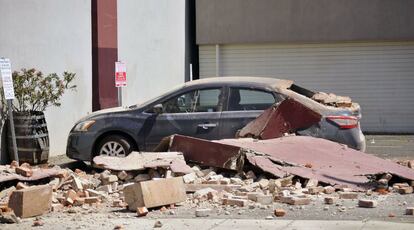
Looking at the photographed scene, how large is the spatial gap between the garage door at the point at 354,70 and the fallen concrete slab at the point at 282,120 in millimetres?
10529

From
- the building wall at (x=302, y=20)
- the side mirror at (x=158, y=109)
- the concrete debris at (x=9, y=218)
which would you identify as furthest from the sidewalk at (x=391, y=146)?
the concrete debris at (x=9, y=218)

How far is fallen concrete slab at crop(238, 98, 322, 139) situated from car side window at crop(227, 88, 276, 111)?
1.58ft

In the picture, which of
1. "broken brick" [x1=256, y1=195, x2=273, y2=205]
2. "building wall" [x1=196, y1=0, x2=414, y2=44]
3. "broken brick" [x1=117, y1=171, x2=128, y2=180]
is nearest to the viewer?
"broken brick" [x1=256, y1=195, x2=273, y2=205]

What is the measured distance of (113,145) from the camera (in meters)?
12.7

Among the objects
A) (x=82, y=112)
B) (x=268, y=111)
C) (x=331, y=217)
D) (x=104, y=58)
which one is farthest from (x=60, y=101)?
(x=331, y=217)

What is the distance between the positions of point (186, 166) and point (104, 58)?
7.72 metres

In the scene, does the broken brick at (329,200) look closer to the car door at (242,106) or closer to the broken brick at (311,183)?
the broken brick at (311,183)

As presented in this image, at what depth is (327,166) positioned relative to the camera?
10438mm

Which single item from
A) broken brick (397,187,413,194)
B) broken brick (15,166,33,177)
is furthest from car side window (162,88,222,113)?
broken brick (397,187,413,194)

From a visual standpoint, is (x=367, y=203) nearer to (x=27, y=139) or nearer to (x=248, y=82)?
(x=248, y=82)

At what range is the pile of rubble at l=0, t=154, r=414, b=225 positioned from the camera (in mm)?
8703

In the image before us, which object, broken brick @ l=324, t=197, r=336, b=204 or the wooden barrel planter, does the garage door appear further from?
broken brick @ l=324, t=197, r=336, b=204

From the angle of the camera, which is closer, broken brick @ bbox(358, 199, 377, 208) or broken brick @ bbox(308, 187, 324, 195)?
broken brick @ bbox(358, 199, 377, 208)

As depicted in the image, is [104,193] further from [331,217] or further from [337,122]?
[337,122]
